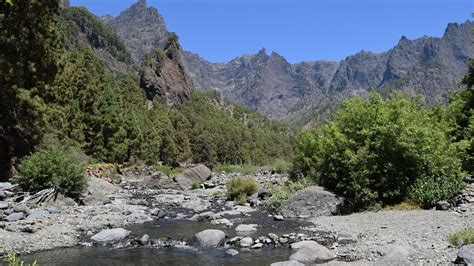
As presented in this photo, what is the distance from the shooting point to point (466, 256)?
1357 cm

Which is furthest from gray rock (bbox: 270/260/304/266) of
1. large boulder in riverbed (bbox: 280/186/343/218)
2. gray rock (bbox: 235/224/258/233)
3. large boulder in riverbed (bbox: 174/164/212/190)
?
large boulder in riverbed (bbox: 174/164/212/190)

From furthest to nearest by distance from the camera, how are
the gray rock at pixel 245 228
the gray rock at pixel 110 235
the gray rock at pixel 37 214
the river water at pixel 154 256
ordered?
the gray rock at pixel 245 228 → the gray rock at pixel 37 214 → the gray rock at pixel 110 235 → the river water at pixel 154 256

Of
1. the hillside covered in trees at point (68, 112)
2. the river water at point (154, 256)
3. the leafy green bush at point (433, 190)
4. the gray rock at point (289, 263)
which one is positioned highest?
the hillside covered in trees at point (68, 112)

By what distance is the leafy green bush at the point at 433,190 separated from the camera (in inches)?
965

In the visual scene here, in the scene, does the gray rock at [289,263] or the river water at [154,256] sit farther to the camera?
the river water at [154,256]

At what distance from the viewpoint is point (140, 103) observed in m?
101

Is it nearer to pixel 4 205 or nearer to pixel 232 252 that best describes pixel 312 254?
Result: pixel 232 252

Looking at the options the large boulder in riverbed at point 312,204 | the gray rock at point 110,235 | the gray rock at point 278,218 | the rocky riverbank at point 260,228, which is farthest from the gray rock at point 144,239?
the large boulder in riverbed at point 312,204

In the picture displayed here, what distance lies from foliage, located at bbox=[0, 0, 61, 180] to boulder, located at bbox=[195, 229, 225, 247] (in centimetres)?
1721

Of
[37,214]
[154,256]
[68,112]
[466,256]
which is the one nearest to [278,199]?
[154,256]

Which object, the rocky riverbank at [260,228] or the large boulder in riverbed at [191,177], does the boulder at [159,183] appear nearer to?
the large boulder in riverbed at [191,177]

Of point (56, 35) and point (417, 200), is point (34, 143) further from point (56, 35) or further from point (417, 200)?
point (417, 200)

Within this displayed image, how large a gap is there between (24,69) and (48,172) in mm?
8733

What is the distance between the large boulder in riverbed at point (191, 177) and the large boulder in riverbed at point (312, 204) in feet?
72.3
